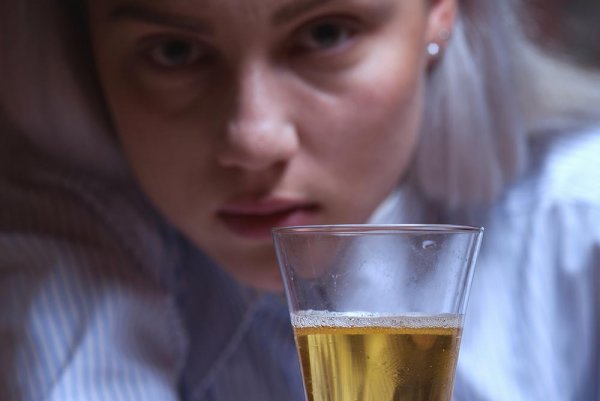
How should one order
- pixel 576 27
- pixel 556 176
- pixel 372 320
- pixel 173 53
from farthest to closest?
1. pixel 576 27
2. pixel 556 176
3. pixel 173 53
4. pixel 372 320

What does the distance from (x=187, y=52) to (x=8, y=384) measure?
39 cm

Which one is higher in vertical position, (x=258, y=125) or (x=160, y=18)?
(x=160, y=18)

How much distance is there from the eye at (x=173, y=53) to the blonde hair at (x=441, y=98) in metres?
0.17

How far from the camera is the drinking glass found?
2.09 ft

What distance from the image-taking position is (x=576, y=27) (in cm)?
182

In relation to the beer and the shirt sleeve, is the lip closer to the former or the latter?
the shirt sleeve

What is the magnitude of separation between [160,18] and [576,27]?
111 cm

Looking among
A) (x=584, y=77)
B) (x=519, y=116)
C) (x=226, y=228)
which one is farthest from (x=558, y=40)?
(x=226, y=228)

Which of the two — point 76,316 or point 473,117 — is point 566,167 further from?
point 76,316

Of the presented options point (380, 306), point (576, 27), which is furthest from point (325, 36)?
point (576, 27)

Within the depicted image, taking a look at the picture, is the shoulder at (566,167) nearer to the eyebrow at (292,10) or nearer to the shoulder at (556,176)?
the shoulder at (556,176)

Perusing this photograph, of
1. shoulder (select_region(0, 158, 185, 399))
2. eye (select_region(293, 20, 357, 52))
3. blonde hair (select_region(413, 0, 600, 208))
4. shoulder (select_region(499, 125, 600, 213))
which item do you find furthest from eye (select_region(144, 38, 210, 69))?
shoulder (select_region(499, 125, 600, 213))

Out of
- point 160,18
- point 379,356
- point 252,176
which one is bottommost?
point 379,356

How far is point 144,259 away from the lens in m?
1.15
